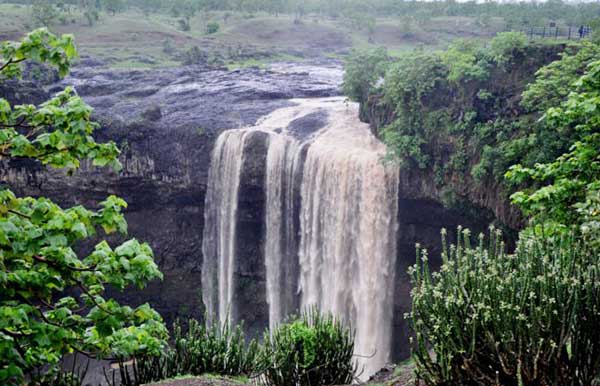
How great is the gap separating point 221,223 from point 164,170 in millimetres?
3481

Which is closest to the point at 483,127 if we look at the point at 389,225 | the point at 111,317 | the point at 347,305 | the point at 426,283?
the point at 389,225

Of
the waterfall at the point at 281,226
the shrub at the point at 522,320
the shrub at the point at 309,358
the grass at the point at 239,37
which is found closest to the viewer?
the shrub at the point at 522,320

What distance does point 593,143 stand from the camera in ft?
31.9

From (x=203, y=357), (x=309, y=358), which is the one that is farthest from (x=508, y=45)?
(x=203, y=357)

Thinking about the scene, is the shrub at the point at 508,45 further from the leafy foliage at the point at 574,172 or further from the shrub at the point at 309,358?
the shrub at the point at 309,358

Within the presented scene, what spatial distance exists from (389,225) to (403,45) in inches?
1403

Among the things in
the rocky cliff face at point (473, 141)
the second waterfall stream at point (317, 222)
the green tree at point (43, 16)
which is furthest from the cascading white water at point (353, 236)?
the green tree at point (43, 16)

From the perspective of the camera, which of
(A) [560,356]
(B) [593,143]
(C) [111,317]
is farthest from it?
(B) [593,143]

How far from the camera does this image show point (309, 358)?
10711 millimetres

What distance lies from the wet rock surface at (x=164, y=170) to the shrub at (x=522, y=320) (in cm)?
2083

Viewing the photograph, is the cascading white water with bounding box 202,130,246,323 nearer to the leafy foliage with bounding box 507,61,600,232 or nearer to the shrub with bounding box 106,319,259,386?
the shrub with bounding box 106,319,259,386

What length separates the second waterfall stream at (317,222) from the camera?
21969mm

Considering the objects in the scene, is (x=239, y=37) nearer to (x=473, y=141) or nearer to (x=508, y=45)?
(x=508, y=45)

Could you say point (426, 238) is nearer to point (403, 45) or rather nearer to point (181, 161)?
point (181, 161)
